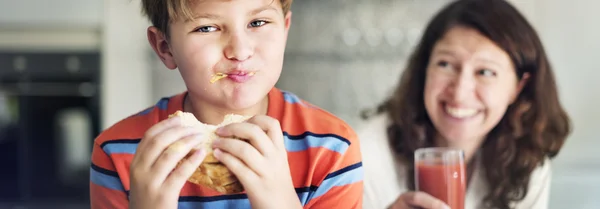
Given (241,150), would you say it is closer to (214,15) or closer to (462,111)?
(214,15)

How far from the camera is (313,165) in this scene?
0.55 metres

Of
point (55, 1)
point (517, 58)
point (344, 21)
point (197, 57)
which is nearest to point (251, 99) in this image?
point (197, 57)

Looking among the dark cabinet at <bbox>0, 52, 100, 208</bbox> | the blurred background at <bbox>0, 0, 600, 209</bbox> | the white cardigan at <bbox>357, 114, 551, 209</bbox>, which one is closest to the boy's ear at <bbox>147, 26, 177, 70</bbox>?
the white cardigan at <bbox>357, 114, 551, 209</bbox>

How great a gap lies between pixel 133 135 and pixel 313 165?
18 centimetres

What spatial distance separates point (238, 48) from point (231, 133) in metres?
0.08

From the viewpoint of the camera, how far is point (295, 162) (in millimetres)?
554

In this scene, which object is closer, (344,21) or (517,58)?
A: (517,58)

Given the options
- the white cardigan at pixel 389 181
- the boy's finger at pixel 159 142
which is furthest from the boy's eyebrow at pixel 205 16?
the white cardigan at pixel 389 181

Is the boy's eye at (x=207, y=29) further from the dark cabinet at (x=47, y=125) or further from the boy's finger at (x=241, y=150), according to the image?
the dark cabinet at (x=47, y=125)

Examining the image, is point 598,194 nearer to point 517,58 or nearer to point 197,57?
point 517,58

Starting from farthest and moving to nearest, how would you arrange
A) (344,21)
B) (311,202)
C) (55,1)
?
(55,1), (344,21), (311,202)

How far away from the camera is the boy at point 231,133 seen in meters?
0.44

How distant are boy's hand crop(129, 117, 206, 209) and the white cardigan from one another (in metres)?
0.34

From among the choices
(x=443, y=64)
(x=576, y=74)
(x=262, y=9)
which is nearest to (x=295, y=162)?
(x=262, y=9)
